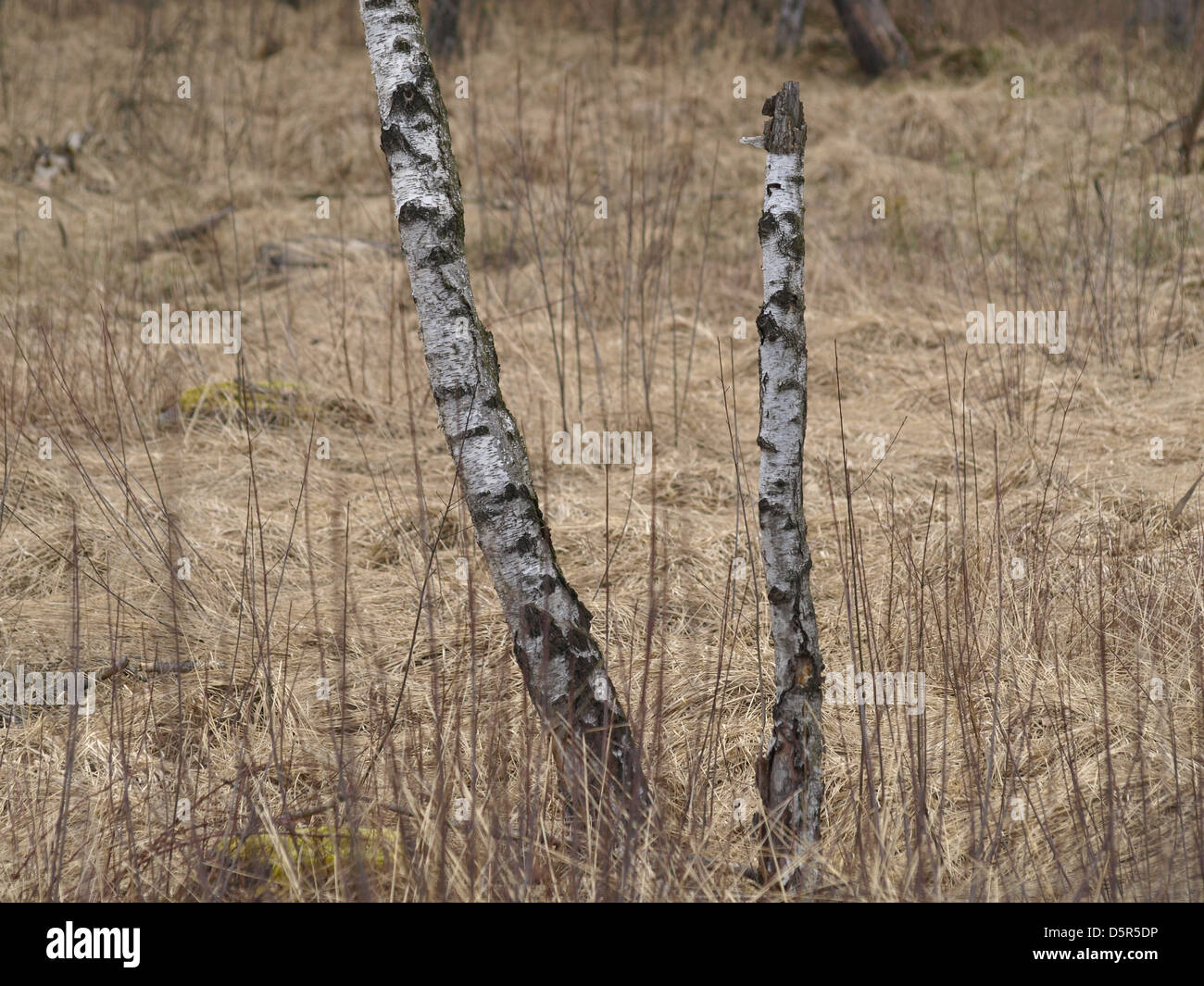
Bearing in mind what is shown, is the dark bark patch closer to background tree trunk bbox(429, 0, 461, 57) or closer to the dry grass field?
the dry grass field

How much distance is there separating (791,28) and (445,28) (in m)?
3.96

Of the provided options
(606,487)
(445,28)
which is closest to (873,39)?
(445,28)

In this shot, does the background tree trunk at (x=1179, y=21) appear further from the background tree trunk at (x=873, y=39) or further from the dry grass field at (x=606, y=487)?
the background tree trunk at (x=873, y=39)

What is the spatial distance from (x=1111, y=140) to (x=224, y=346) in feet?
24.0

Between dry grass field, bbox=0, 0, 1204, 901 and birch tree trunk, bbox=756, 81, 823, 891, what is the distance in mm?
106

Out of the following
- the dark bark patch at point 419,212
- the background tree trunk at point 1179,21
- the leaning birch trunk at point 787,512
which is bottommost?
the leaning birch trunk at point 787,512

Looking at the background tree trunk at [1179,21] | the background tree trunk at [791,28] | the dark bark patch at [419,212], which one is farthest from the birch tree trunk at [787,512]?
the background tree trunk at [791,28]

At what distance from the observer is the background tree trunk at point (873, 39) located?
11031 mm

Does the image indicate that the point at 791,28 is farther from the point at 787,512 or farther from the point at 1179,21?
the point at 787,512

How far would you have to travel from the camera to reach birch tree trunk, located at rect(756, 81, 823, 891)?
1964mm

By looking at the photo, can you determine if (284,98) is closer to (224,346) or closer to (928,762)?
(224,346)

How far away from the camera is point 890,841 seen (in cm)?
202

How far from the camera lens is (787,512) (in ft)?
6.56
